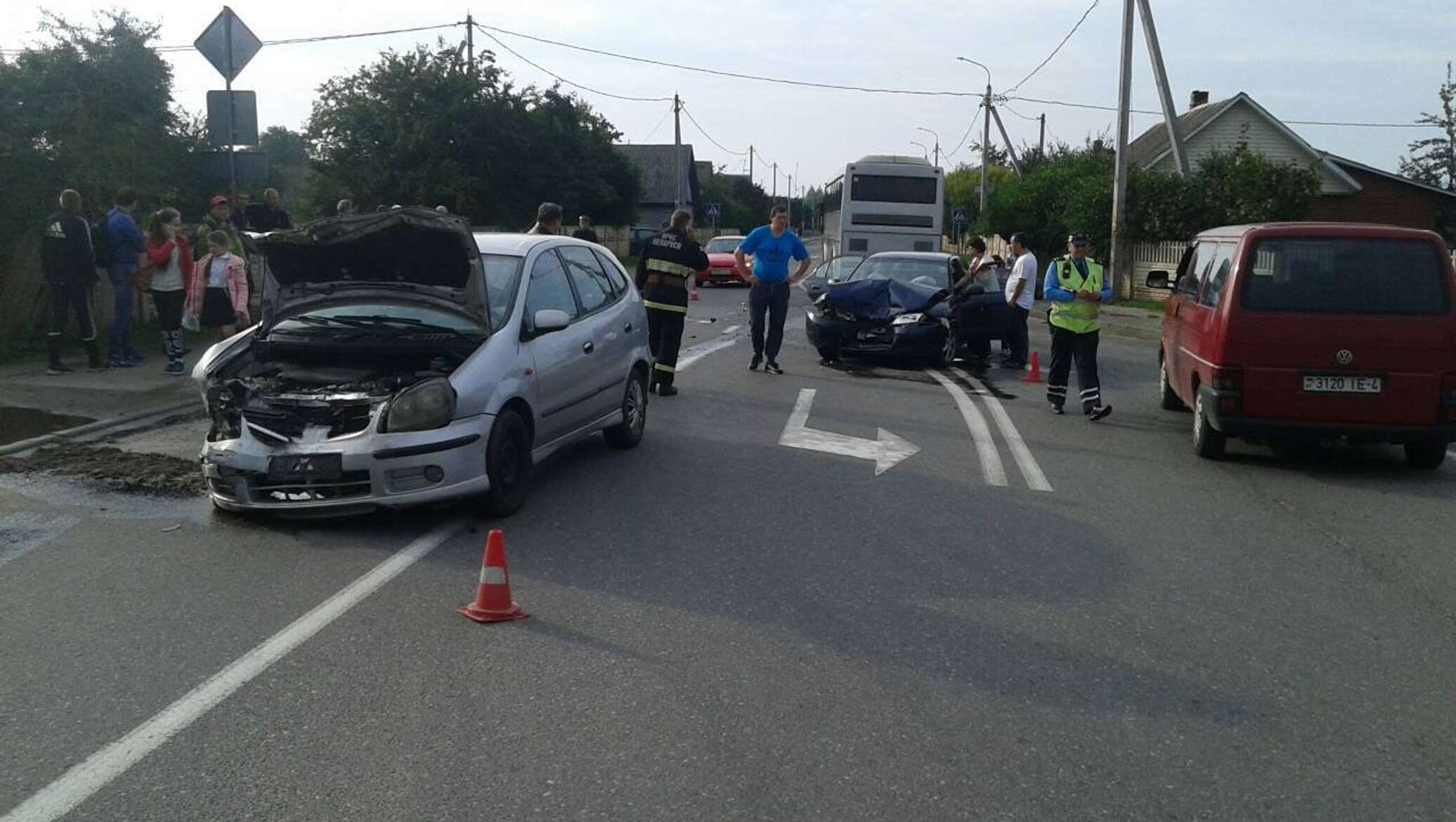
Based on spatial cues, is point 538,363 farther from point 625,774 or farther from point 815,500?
point 625,774

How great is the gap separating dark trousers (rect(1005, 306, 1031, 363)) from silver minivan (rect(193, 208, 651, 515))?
850cm

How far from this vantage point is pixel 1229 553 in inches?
286

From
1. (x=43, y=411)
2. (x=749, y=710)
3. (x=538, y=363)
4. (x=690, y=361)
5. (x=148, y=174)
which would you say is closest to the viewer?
(x=749, y=710)

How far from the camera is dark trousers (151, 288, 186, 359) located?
13.4 meters

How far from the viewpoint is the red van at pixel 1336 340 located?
30.2ft

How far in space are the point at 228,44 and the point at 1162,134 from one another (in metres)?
47.6

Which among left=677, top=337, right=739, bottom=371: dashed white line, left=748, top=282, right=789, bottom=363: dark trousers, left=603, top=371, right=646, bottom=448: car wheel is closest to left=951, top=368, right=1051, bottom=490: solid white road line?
left=748, top=282, right=789, bottom=363: dark trousers

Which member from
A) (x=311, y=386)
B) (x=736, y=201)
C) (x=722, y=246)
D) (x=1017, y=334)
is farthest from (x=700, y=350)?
(x=736, y=201)

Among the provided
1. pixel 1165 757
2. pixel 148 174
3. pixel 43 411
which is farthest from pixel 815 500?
pixel 148 174

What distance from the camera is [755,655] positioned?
5328mm

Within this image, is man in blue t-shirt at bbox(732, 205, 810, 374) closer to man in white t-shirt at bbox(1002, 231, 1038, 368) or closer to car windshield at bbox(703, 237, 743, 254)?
man in white t-shirt at bbox(1002, 231, 1038, 368)

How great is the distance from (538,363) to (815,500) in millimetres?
1913

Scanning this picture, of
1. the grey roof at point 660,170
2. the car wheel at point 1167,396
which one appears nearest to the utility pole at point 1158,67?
the car wheel at point 1167,396

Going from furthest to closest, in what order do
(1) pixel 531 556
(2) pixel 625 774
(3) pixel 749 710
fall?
(1) pixel 531 556 < (3) pixel 749 710 < (2) pixel 625 774
